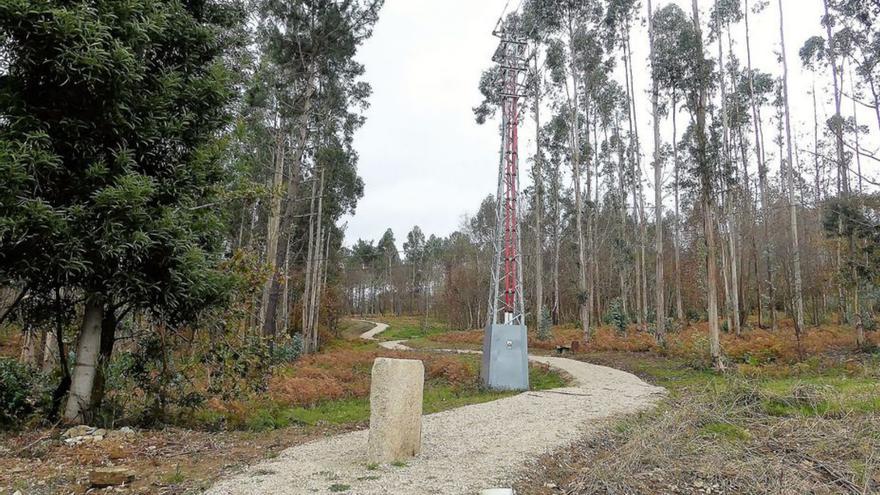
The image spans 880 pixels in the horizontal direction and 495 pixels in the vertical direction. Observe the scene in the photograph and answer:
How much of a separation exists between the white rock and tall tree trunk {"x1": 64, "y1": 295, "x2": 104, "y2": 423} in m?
3.77

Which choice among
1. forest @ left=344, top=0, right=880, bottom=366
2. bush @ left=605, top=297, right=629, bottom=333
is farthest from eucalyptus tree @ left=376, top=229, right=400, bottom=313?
bush @ left=605, top=297, right=629, bottom=333

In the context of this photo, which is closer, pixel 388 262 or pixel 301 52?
pixel 301 52

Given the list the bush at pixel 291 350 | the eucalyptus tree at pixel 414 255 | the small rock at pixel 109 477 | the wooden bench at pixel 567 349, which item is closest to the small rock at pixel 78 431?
the small rock at pixel 109 477

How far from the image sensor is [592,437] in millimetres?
6426

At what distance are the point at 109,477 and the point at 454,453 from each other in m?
3.14

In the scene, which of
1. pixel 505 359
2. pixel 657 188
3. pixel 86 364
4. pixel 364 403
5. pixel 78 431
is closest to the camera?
pixel 78 431

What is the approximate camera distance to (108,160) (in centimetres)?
616

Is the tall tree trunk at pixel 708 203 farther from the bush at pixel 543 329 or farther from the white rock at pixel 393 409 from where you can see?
the bush at pixel 543 329

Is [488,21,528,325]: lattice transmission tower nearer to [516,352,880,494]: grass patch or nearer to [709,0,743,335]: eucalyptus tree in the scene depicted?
[516,352,880,494]: grass patch

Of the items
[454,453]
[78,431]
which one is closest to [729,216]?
[454,453]

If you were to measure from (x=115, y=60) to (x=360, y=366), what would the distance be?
46.0 ft

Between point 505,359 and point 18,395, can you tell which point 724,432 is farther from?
point 18,395

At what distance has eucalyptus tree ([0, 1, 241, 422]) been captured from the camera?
5277 millimetres

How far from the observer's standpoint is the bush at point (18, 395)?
6.38 m
